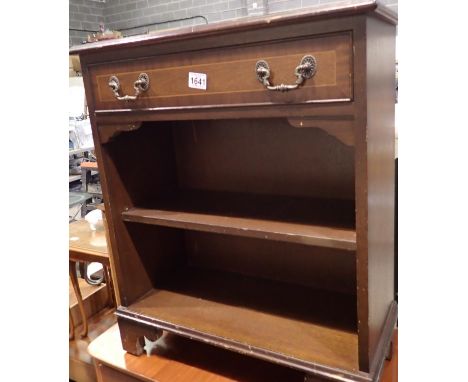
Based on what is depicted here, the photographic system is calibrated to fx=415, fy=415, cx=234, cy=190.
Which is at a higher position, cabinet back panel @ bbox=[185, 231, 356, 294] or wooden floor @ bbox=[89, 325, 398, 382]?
cabinet back panel @ bbox=[185, 231, 356, 294]

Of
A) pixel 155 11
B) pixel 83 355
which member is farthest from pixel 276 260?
pixel 155 11

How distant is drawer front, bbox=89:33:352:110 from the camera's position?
2.49 ft

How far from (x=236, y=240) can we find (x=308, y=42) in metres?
0.75

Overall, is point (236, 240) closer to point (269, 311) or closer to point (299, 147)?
point (269, 311)

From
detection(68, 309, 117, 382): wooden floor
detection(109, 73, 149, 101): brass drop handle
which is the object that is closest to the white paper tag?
detection(109, 73, 149, 101): brass drop handle

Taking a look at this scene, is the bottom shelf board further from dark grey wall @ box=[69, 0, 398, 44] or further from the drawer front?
dark grey wall @ box=[69, 0, 398, 44]

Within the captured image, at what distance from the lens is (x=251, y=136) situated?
1247 mm

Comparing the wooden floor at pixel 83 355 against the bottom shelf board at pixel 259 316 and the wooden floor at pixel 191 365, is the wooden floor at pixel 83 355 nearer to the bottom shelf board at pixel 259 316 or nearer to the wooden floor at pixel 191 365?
the wooden floor at pixel 191 365

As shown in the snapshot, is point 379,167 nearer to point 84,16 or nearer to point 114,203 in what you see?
point 114,203

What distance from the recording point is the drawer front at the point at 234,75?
76 cm

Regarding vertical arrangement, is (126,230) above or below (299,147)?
below
